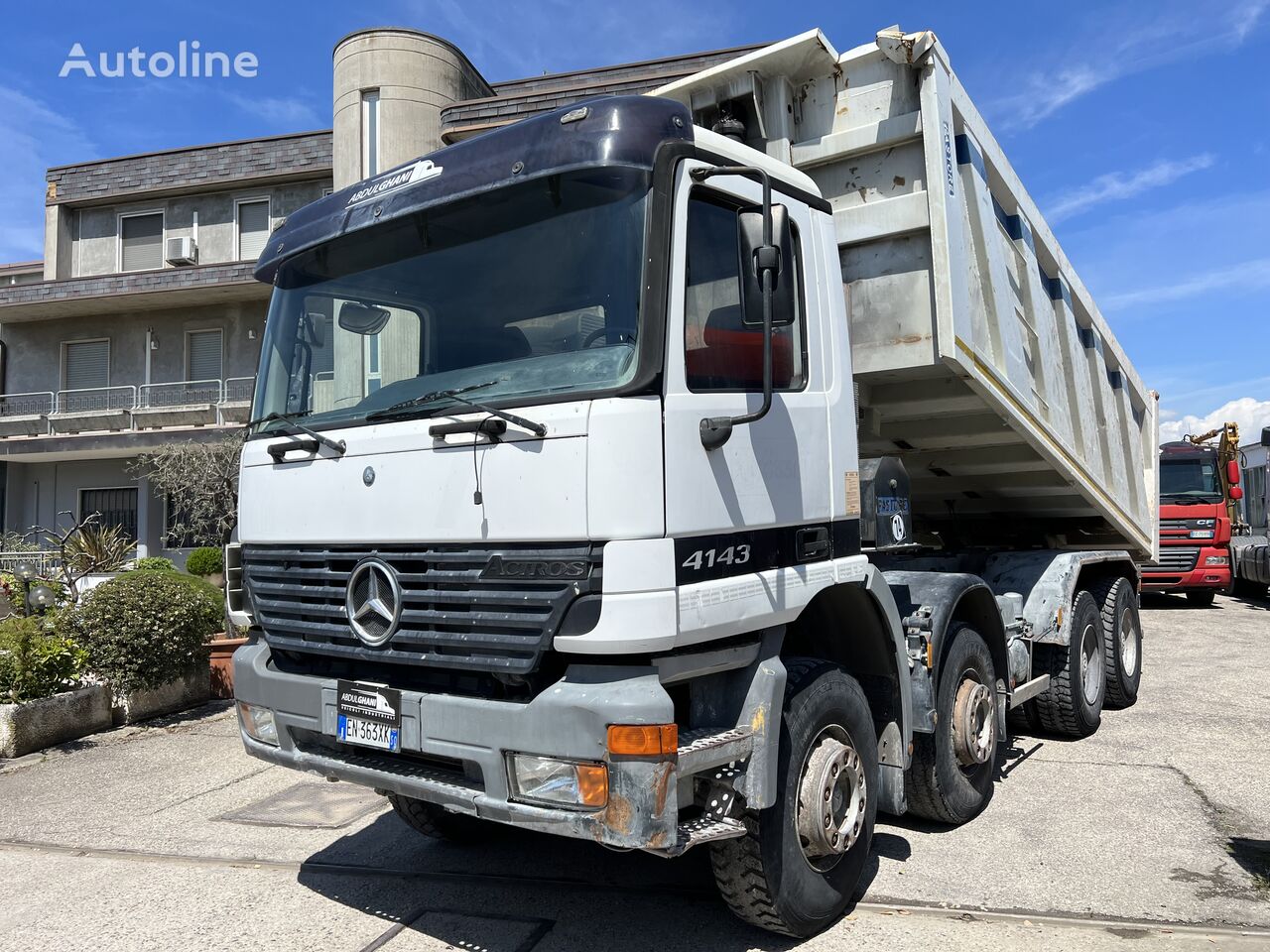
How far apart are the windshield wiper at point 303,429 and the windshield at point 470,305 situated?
1.0 inches

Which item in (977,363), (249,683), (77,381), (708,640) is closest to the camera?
(708,640)

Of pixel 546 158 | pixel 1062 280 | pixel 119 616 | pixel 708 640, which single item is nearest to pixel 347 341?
pixel 546 158

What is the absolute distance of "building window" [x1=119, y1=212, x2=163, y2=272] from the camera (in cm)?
2264

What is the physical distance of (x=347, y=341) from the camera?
3.98m

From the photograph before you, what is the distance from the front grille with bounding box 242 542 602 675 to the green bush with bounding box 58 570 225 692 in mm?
4367

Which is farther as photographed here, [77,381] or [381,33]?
[77,381]

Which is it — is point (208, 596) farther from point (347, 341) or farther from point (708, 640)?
point (708, 640)

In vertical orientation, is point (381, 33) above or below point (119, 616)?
above

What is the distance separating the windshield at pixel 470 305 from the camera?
322 cm

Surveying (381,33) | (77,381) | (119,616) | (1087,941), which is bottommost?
(1087,941)

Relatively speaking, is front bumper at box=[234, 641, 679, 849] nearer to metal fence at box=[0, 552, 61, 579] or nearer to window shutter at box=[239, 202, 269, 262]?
metal fence at box=[0, 552, 61, 579]

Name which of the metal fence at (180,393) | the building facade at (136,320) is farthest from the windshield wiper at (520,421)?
the metal fence at (180,393)

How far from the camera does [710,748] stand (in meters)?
3.14

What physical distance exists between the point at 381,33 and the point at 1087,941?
15175 millimetres
